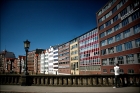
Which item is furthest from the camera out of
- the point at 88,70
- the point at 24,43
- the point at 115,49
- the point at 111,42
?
the point at 88,70

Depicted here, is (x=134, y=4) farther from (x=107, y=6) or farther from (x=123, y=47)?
(x=107, y=6)

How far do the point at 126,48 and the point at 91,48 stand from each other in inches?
1047

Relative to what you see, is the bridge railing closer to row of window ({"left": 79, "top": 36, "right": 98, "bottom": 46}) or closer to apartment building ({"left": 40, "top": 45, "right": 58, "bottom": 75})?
row of window ({"left": 79, "top": 36, "right": 98, "bottom": 46})

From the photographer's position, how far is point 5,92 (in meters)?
9.59

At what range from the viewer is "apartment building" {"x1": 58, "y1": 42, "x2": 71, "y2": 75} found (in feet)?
317

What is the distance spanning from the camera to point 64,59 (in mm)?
104000

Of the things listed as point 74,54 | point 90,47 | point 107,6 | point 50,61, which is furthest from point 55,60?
point 107,6

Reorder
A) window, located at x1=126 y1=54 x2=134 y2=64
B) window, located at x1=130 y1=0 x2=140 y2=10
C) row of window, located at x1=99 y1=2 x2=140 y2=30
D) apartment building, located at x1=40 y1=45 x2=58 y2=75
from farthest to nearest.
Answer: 1. apartment building, located at x1=40 y1=45 x2=58 y2=75
2. window, located at x1=126 y1=54 x2=134 y2=64
3. row of window, located at x1=99 y1=2 x2=140 y2=30
4. window, located at x1=130 y1=0 x2=140 y2=10

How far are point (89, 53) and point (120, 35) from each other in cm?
2618

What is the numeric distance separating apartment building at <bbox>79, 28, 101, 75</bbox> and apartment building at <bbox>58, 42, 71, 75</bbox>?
21831 millimetres

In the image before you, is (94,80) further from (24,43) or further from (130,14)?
(130,14)

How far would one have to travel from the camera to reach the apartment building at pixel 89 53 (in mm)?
59456

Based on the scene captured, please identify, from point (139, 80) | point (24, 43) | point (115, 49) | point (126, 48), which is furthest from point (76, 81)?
point (115, 49)

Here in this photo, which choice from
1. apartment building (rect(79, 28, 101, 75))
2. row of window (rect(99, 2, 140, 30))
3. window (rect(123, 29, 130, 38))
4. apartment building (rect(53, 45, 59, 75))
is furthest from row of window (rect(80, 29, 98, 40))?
apartment building (rect(53, 45, 59, 75))
